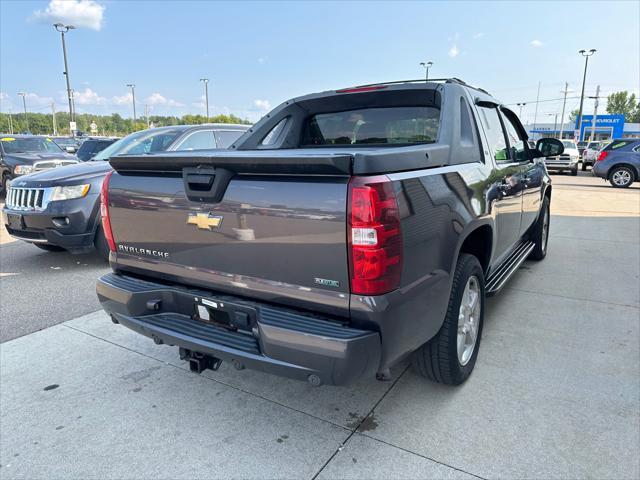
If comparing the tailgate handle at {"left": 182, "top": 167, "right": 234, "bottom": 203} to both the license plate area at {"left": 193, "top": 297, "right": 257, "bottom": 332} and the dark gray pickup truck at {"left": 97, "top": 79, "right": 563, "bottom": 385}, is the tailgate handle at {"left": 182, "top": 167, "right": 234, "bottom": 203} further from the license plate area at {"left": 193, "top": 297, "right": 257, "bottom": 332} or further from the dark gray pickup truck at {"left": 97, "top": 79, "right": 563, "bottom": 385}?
the license plate area at {"left": 193, "top": 297, "right": 257, "bottom": 332}

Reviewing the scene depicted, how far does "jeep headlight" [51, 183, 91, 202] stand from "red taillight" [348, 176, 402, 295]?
15.1ft

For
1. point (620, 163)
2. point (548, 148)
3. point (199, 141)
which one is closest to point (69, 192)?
point (199, 141)

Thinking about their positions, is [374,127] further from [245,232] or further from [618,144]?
[618,144]

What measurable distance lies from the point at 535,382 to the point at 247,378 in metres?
1.89

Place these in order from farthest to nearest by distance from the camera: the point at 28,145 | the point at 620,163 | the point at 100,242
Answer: the point at 620,163
the point at 28,145
the point at 100,242

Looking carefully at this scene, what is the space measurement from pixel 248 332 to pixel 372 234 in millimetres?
832

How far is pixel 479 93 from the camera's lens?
12.0 ft

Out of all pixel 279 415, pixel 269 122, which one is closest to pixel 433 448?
pixel 279 415

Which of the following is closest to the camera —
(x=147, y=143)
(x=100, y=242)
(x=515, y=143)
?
(x=515, y=143)

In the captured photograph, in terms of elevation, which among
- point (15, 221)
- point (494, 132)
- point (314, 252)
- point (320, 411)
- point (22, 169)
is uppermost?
point (494, 132)

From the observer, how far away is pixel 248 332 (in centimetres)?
222

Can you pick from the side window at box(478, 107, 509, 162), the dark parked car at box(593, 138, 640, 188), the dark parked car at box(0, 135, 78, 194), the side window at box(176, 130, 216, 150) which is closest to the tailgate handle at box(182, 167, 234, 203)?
the side window at box(478, 107, 509, 162)

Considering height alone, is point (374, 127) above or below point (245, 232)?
above

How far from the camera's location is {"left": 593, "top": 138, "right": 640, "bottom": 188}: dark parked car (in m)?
15.7
